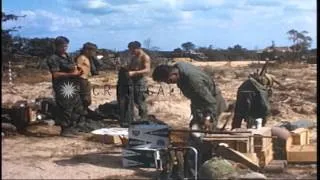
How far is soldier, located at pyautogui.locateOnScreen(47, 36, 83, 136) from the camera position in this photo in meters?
11.1

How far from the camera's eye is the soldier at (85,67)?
1163 centimetres

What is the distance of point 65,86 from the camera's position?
1127 centimetres

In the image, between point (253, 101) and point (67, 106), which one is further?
point (67, 106)

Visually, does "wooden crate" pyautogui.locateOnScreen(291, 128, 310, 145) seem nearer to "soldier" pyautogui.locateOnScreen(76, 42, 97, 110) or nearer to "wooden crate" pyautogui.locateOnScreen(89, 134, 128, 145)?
"wooden crate" pyautogui.locateOnScreen(89, 134, 128, 145)

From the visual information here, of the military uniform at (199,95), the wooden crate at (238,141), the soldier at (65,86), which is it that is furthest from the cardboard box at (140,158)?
the soldier at (65,86)

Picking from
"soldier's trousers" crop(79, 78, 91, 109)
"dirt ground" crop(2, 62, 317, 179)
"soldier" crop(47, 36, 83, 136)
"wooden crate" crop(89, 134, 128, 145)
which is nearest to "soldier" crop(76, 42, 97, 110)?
"soldier's trousers" crop(79, 78, 91, 109)

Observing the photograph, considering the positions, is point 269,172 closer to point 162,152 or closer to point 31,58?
point 162,152

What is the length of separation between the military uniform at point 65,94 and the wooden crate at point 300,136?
4027 millimetres

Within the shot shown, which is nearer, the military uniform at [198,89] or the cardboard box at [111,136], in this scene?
the military uniform at [198,89]

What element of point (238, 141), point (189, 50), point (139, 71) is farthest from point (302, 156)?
point (189, 50)

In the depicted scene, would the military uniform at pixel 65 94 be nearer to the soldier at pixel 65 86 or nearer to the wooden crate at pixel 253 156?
the soldier at pixel 65 86

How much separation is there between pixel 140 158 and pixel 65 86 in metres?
3.56

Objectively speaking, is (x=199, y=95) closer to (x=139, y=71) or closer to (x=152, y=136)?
(x=152, y=136)

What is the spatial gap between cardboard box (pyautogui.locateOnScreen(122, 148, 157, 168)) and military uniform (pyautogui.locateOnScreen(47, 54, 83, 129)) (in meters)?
3.34
